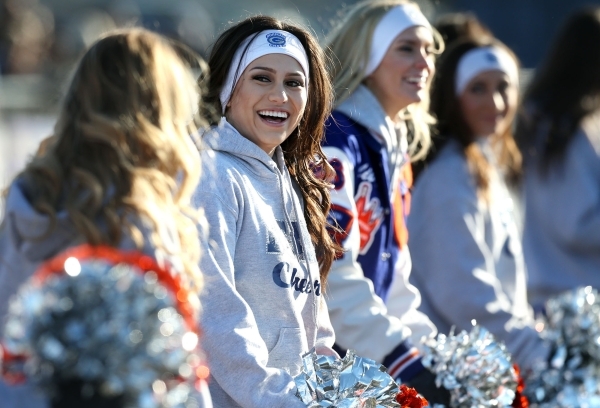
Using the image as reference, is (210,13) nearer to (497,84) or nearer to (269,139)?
(497,84)

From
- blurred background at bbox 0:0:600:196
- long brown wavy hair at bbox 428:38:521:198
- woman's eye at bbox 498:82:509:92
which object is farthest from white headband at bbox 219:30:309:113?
blurred background at bbox 0:0:600:196

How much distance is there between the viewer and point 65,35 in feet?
52.0

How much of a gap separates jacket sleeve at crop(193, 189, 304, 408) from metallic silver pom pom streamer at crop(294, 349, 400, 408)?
6 cm

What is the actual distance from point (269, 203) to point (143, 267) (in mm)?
1037

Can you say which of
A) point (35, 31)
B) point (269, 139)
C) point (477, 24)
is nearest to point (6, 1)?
point (35, 31)

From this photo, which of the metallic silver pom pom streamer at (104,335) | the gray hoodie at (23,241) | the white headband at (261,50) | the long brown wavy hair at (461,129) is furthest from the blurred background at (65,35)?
the metallic silver pom pom streamer at (104,335)

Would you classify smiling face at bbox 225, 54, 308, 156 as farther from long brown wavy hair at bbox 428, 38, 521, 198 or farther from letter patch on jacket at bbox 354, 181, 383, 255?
long brown wavy hair at bbox 428, 38, 521, 198

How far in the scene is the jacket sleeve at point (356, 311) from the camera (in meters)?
4.26

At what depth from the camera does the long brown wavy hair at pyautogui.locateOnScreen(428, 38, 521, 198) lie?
5.69 m

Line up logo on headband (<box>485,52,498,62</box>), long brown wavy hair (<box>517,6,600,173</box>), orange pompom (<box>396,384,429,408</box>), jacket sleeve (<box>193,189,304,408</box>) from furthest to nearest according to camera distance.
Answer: long brown wavy hair (<box>517,6,600,173</box>) < logo on headband (<box>485,52,498,62</box>) < orange pompom (<box>396,384,429,408</box>) < jacket sleeve (<box>193,189,304,408</box>)

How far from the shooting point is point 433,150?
18.6ft

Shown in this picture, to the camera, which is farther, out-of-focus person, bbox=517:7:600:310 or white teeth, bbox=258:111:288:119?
out-of-focus person, bbox=517:7:600:310

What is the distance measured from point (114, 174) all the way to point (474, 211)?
9.55 ft

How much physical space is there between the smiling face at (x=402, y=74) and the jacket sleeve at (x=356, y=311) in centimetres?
52
